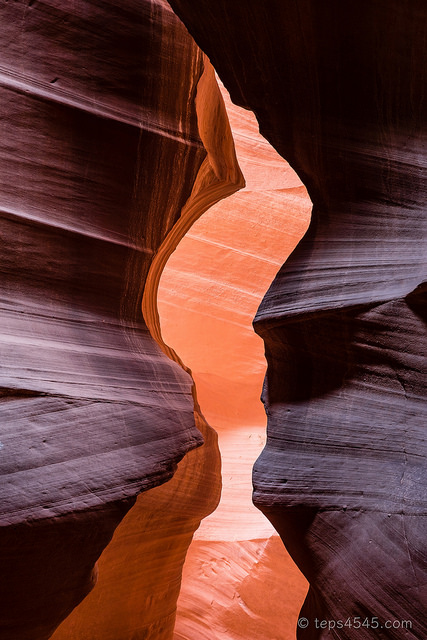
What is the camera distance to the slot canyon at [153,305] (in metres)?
1.39

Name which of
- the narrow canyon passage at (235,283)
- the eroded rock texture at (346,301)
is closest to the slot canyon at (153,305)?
the eroded rock texture at (346,301)

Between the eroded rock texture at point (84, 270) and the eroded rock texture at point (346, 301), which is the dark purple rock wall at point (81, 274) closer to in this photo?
the eroded rock texture at point (84, 270)

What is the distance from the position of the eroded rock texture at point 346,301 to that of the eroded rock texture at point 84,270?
294 mm

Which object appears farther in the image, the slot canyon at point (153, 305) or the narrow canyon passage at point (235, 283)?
the narrow canyon passage at point (235, 283)

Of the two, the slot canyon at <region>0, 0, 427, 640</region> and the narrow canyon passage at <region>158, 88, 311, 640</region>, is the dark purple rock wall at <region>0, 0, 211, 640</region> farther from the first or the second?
the narrow canyon passage at <region>158, 88, 311, 640</region>

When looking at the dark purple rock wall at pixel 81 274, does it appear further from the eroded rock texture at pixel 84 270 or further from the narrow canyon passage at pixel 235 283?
the narrow canyon passage at pixel 235 283

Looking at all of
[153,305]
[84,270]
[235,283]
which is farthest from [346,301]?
[235,283]

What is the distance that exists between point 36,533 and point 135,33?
4.56 ft

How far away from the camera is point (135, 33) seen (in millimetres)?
1945

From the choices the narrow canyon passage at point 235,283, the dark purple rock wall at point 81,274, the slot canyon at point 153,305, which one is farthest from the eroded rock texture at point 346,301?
the narrow canyon passage at point 235,283

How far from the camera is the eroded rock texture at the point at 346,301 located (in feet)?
4.60

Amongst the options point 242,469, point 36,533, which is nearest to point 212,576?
point 242,469

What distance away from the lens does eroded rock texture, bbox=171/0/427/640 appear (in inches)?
55.2

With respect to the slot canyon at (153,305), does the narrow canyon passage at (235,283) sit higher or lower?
lower
